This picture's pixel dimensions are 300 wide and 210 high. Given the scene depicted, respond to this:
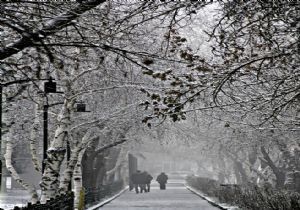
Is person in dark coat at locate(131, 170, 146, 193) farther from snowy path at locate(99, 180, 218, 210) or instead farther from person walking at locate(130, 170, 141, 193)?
snowy path at locate(99, 180, 218, 210)

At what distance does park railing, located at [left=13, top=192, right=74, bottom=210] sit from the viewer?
14.1 meters

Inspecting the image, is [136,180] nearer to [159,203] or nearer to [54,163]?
[159,203]

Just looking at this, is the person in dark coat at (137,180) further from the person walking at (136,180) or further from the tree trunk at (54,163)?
the tree trunk at (54,163)

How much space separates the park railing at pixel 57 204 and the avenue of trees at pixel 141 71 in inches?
20.7

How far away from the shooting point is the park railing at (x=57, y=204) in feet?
46.4

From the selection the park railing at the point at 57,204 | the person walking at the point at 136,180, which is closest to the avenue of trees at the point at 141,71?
the park railing at the point at 57,204

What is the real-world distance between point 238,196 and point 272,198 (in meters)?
8.40

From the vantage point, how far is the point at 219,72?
40.3ft

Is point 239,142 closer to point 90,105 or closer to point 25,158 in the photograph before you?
point 90,105

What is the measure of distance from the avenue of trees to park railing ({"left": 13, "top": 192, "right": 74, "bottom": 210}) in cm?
52

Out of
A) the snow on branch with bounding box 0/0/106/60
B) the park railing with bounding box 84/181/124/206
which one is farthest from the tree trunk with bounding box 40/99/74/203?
the snow on branch with bounding box 0/0/106/60

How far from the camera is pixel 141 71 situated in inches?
865

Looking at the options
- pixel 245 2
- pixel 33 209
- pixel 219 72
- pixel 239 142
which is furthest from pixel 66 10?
pixel 239 142

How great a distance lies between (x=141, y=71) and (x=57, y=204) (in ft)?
19.1
